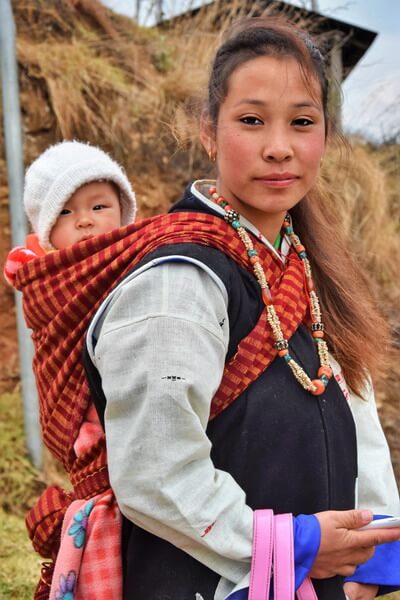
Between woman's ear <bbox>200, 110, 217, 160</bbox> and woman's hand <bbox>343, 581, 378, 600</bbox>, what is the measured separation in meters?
1.01

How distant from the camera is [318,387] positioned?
1.49 meters

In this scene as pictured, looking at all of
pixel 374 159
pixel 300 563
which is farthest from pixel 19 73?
pixel 300 563

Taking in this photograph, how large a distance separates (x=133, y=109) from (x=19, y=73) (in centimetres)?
88

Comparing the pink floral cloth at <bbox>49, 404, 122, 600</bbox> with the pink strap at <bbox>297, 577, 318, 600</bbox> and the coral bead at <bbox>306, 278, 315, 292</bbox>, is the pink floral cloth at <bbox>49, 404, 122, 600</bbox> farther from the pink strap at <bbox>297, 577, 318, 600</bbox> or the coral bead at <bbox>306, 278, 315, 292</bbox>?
the coral bead at <bbox>306, 278, 315, 292</bbox>

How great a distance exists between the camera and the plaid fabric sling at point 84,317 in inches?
55.6

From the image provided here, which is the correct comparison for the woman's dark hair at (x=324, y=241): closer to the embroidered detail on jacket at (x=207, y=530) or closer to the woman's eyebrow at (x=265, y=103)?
the woman's eyebrow at (x=265, y=103)

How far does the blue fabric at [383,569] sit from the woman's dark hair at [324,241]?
0.37 metres

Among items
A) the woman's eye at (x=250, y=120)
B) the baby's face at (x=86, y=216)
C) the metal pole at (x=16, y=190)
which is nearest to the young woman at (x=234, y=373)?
the woman's eye at (x=250, y=120)

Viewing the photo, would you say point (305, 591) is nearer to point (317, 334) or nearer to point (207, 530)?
point (207, 530)

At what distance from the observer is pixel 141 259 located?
1385mm

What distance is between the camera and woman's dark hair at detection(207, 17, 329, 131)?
150 cm

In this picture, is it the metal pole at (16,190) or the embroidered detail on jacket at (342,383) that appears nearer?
the embroidered detail on jacket at (342,383)

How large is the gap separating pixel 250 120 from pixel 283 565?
2.77ft

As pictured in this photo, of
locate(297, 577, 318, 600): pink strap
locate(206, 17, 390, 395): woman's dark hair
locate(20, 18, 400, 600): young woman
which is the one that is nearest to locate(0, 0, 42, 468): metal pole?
locate(206, 17, 390, 395): woman's dark hair
